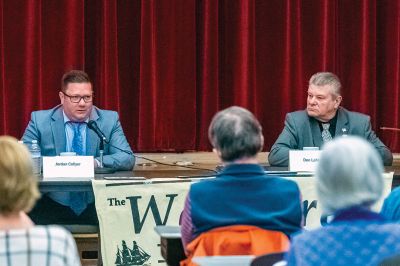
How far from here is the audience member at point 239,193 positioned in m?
2.83

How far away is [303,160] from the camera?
15.6 feet

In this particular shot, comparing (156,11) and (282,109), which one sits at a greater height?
(156,11)

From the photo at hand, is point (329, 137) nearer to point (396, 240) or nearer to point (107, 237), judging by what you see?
point (107, 237)

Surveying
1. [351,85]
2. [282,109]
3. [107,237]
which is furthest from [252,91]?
[107,237]

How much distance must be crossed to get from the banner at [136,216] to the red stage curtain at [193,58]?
212 cm

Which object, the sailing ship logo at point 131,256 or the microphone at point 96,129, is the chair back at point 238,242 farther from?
the microphone at point 96,129

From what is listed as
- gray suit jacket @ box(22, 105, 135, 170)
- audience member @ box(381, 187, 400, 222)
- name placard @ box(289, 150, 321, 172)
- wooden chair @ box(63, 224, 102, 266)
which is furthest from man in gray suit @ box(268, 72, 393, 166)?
audience member @ box(381, 187, 400, 222)

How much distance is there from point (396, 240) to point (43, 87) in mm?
4566

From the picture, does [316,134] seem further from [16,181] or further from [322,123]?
[16,181]

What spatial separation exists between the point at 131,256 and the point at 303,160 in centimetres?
110

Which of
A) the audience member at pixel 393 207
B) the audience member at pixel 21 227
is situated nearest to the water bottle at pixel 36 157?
the audience member at pixel 393 207

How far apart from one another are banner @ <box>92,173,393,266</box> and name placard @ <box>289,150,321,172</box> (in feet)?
1.00

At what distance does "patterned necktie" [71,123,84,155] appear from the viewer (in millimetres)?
5281

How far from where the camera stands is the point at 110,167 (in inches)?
198
